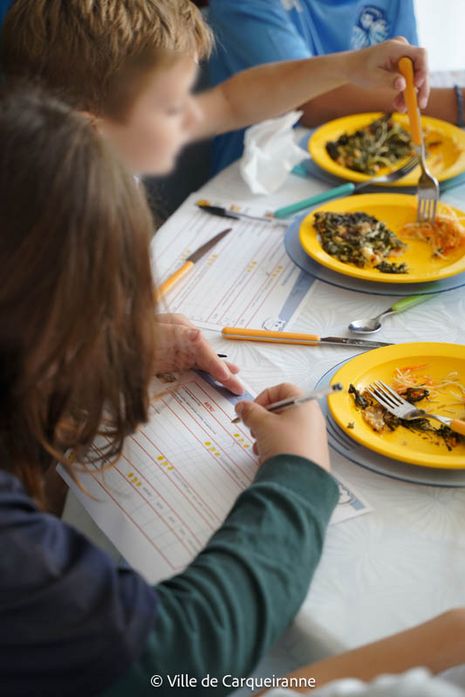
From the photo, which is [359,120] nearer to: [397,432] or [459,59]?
[397,432]

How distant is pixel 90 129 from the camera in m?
0.70

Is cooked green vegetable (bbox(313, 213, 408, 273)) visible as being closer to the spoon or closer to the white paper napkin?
the spoon

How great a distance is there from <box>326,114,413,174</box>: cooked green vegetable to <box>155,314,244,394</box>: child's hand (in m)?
0.60

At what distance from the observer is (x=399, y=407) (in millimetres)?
893

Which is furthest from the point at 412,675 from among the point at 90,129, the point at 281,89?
the point at 281,89

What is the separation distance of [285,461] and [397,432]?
0.53ft

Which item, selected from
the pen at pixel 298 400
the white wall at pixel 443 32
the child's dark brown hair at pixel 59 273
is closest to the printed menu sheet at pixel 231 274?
the pen at pixel 298 400

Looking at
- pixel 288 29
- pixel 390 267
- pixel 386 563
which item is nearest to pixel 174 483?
pixel 386 563

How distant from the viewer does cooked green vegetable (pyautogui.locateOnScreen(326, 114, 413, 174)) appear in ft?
4.68

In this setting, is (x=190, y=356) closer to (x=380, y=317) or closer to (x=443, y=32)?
(x=380, y=317)

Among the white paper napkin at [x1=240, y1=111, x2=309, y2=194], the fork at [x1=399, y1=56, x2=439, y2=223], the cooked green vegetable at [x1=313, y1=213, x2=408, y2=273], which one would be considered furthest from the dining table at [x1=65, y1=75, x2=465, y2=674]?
the white paper napkin at [x1=240, y1=111, x2=309, y2=194]

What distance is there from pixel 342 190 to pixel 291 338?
421mm

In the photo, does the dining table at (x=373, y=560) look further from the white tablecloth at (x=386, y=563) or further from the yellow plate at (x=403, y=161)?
the yellow plate at (x=403, y=161)

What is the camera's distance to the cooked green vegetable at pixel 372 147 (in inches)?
56.1
